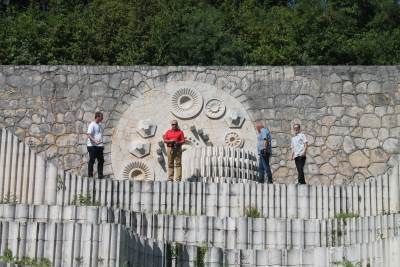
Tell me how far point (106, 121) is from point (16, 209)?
8793 millimetres

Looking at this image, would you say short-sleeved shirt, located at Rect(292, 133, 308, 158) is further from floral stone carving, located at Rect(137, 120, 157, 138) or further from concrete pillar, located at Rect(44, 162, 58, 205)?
floral stone carving, located at Rect(137, 120, 157, 138)

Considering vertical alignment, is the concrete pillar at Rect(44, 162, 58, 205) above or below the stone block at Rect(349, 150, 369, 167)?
below

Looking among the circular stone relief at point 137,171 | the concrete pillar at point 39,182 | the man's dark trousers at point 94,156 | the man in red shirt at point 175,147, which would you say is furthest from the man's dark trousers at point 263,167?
the concrete pillar at point 39,182

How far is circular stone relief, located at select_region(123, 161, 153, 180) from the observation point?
26797 millimetres

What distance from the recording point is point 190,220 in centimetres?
1980

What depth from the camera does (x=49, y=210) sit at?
19062 mm

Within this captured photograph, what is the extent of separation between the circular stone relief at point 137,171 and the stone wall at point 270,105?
484mm

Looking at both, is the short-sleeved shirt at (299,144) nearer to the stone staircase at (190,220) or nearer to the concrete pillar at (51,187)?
the stone staircase at (190,220)

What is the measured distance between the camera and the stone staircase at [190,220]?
56.5ft

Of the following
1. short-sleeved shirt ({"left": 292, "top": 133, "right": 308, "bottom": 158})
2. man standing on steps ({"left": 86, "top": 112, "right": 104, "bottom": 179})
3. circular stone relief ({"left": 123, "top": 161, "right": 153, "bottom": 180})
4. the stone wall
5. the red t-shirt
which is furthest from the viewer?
the stone wall

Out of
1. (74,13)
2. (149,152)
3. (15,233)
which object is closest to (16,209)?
(15,233)

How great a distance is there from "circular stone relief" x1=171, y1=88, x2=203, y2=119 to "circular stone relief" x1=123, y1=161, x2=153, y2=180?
146 cm

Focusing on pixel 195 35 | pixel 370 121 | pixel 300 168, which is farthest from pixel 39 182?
pixel 195 35

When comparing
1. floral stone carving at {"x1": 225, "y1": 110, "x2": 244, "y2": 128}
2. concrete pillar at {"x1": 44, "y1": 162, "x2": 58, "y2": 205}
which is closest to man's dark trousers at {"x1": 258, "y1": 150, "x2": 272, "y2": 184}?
floral stone carving at {"x1": 225, "y1": 110, "x2": 244, "y2": 128}
